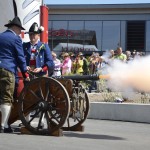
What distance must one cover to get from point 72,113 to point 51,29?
31914mm

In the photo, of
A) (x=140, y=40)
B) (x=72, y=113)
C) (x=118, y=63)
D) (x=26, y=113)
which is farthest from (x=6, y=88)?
(x=140, y=40)

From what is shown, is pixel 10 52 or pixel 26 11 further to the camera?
pixel 26 11

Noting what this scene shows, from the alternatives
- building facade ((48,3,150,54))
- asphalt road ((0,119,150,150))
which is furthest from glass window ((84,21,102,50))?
asphalt road ((0,119,150,150))

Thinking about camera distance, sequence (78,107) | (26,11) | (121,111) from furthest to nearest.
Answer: (121,111), (26,11), (78,107)

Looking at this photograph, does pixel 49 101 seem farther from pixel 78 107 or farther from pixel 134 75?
pixel 134 75

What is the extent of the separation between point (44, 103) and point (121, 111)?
370 cm

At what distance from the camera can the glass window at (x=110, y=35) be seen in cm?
3844

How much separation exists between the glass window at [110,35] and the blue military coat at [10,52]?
30.5 m

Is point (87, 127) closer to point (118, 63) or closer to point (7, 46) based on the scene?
point (118, 63)

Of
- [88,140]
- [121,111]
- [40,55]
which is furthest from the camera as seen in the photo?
[121,111]

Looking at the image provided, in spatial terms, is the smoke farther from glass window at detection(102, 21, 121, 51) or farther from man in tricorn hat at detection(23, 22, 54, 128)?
glass window at detection(102, 21, 121, 51)

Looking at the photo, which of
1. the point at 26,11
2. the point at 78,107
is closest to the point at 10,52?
the point at 78,107

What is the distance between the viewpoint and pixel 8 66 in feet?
26.4

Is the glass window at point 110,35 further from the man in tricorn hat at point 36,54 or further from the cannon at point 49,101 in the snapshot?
the cannon at point 49,101
